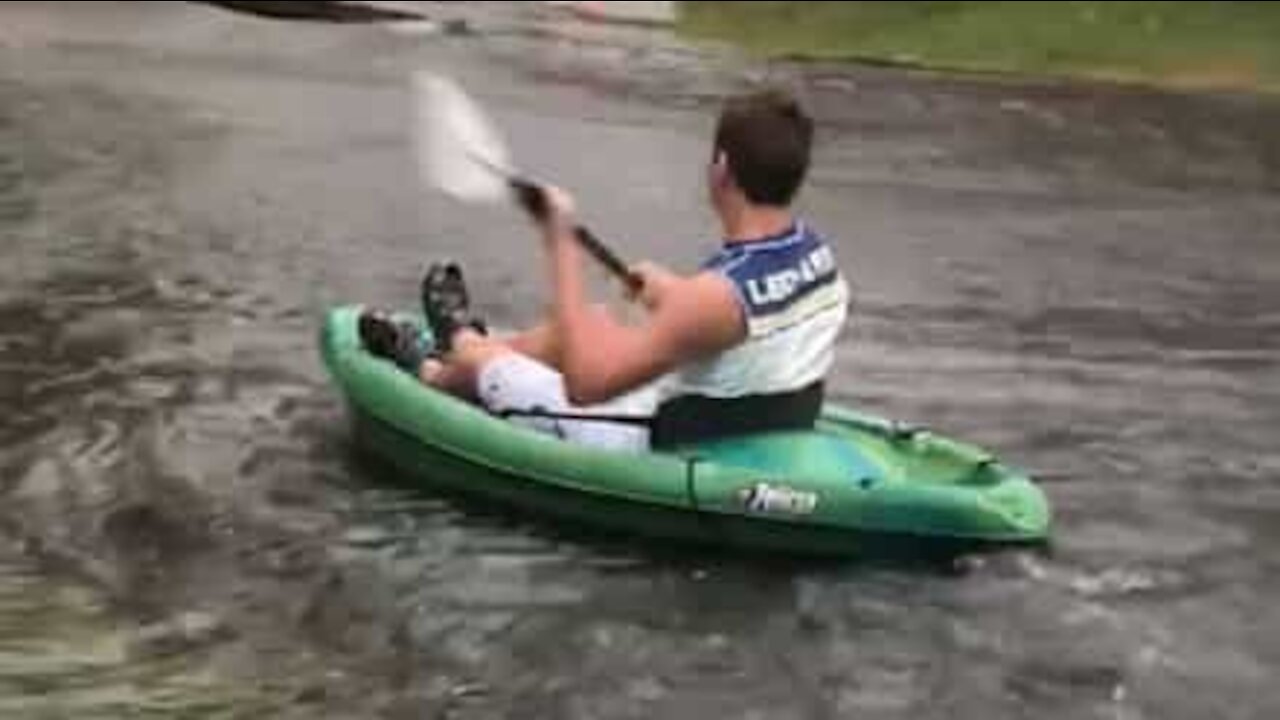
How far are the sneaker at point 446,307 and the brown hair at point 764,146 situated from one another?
1708 millimetres

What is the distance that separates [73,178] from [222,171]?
1087 millimetres

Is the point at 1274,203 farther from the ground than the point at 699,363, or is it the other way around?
the point at 699,363

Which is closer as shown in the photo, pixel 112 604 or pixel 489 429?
→ pixel 112 604

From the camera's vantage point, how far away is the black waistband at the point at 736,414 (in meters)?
10.2

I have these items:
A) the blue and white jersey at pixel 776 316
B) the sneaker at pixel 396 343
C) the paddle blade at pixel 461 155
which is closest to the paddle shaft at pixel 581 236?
the blue and white jersey at pixel 776 316

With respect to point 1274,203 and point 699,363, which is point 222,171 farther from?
point 699,363

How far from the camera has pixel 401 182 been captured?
19.3 metres

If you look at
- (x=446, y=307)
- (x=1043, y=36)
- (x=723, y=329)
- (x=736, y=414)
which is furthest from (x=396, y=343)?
(x=1043, y=36)

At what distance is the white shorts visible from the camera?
34.2ft

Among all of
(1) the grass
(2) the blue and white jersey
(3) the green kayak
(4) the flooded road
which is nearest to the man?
(2) the blue and white jersey

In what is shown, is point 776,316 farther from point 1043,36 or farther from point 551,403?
point 1043,36

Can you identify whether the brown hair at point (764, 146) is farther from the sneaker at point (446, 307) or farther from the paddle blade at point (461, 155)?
the sneaker at point (446, 307)

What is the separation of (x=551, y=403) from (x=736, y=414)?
0.74 metres

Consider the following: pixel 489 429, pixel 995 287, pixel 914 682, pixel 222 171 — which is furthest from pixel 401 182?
pixel 914 682
